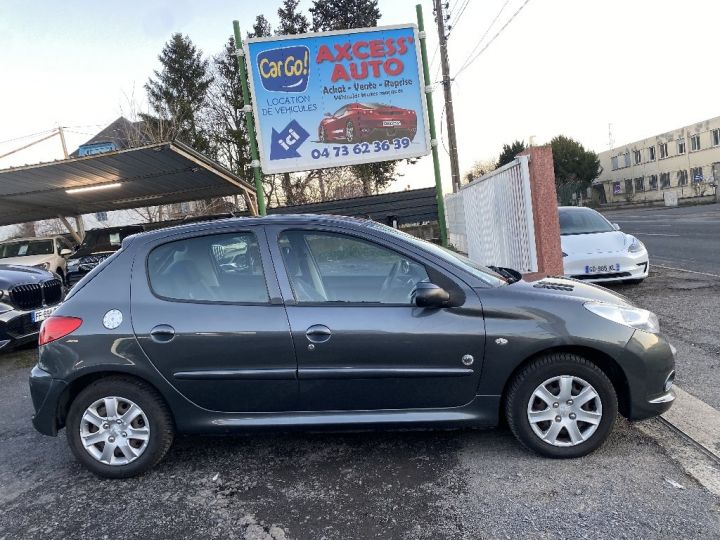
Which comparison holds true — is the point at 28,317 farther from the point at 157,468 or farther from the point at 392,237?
the point at 392,237

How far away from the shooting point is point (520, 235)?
7285 mm

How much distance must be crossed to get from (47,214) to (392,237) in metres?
20.4

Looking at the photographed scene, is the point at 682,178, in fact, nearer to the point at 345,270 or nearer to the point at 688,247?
the point at 688,247

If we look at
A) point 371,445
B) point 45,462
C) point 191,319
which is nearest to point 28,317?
point 45,462

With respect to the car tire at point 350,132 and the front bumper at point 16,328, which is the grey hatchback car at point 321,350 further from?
the car tire at point 350,132

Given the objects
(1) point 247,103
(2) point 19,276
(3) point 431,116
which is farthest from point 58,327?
(3) point 431,116

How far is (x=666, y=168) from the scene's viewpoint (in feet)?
169

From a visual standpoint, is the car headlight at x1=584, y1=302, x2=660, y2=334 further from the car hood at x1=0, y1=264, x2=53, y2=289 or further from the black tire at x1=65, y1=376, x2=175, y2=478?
the car hood at x1=0, y1=264, x2=53, y2=289

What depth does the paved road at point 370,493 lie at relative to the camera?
8.45ft

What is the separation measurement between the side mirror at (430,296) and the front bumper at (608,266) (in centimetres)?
537

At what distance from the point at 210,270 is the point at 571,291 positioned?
2.32m

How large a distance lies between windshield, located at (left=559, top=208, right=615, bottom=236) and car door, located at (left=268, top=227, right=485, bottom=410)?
251 inches

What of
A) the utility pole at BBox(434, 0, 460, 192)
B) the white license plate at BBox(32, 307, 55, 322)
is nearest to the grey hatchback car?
the white license plate at BBox(32, 307, 55, 322)

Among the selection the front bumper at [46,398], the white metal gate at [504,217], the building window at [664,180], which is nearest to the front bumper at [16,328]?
the front bumper at [46,398]
